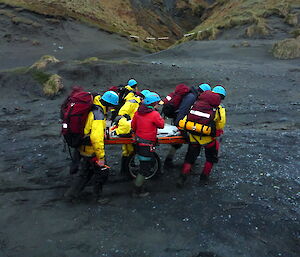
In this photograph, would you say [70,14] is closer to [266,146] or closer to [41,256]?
[266,146]

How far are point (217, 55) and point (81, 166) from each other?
1930 cm

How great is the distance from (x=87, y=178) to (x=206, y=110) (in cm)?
270

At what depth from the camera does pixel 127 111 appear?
23.0 feet

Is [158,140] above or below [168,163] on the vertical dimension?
above

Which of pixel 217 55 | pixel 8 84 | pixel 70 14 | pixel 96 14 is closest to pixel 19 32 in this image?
pixel 70 14

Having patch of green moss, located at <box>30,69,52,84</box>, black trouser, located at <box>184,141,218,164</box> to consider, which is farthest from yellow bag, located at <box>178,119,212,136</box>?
patch of green moss, located at <box>30,69,52,84</box>

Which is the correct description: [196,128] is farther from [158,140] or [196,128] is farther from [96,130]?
[96,130]

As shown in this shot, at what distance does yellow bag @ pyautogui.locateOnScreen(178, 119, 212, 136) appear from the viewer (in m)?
6.00

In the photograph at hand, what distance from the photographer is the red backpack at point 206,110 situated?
6016 mm

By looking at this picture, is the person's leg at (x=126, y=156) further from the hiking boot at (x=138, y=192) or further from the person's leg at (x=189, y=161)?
the person's leg at (x=189, y=161)

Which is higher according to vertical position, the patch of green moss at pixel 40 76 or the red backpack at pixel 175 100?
the red backpack at pixel 175 100

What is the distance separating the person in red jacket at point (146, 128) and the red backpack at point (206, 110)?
640 millimetres

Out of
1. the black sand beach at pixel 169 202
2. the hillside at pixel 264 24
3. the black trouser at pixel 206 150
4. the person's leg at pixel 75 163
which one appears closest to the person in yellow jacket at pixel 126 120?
the black sand beach at pixel 169 202

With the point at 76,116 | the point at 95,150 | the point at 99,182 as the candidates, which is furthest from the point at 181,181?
the point at 76,116
